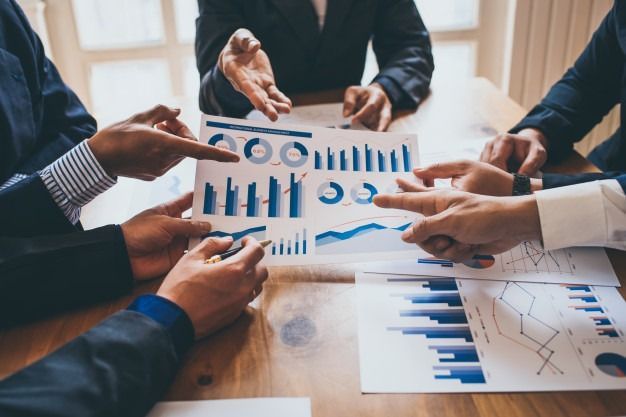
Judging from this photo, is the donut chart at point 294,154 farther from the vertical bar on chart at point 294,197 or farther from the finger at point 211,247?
the finger at point 211,247

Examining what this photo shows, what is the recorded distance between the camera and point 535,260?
84 cm

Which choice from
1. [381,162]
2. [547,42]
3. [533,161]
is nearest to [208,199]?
[381,162]

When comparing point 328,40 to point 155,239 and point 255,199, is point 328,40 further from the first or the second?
point 155,239

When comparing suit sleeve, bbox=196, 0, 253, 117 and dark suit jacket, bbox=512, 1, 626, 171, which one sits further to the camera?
suit sleeve, bbox=196, 0, 253, 117

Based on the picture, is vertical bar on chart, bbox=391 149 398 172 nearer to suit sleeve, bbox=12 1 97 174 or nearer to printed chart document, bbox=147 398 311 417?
printed chart document, bbox=147 398 311 417

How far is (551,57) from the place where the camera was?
2248 mm

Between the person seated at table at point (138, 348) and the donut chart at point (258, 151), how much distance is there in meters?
0.18

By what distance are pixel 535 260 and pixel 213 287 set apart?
0.48 m

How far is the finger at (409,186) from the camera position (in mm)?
887

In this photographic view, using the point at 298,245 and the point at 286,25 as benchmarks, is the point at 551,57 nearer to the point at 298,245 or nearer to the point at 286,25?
the point at 286,25

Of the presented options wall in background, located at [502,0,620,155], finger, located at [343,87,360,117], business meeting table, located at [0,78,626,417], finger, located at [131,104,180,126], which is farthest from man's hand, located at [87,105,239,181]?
wall in background, located at [502,0,620,155]

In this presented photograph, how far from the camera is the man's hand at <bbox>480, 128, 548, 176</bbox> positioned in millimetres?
1079

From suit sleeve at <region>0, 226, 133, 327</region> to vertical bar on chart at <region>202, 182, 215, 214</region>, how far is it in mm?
129

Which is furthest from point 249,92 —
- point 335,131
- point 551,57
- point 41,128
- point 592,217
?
point 551,57
